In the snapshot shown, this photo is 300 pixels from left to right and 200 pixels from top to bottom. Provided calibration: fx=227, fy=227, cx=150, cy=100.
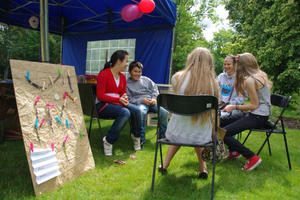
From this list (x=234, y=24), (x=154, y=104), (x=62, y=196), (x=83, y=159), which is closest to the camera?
(x=62, y=196)

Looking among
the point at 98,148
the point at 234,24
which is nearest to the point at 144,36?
the point at 98,148

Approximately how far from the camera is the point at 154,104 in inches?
132

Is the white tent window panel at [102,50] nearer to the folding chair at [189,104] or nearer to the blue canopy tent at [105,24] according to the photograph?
the blue canopy tent at [105,24]

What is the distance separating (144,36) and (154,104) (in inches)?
124

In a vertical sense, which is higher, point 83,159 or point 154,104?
point 154,104

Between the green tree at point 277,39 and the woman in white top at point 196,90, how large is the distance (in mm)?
8567

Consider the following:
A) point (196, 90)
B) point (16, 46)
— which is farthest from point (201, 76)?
point (16, 46)

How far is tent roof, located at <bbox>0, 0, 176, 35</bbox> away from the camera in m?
5.38

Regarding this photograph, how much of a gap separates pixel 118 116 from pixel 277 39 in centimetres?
974

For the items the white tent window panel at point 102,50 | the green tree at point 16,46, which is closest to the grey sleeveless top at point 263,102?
the white tent window panel at point 102,50

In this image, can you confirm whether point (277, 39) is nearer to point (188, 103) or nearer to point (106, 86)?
point (106, 86)

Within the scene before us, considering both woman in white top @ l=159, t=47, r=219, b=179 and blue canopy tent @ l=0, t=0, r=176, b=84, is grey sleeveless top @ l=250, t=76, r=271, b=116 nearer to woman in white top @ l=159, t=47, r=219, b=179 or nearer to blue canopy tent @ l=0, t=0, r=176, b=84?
woman in white top @ l=159, t=47, r=219, b=179

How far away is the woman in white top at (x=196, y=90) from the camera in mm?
1904

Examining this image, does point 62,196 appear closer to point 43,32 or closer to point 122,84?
point 122,84
